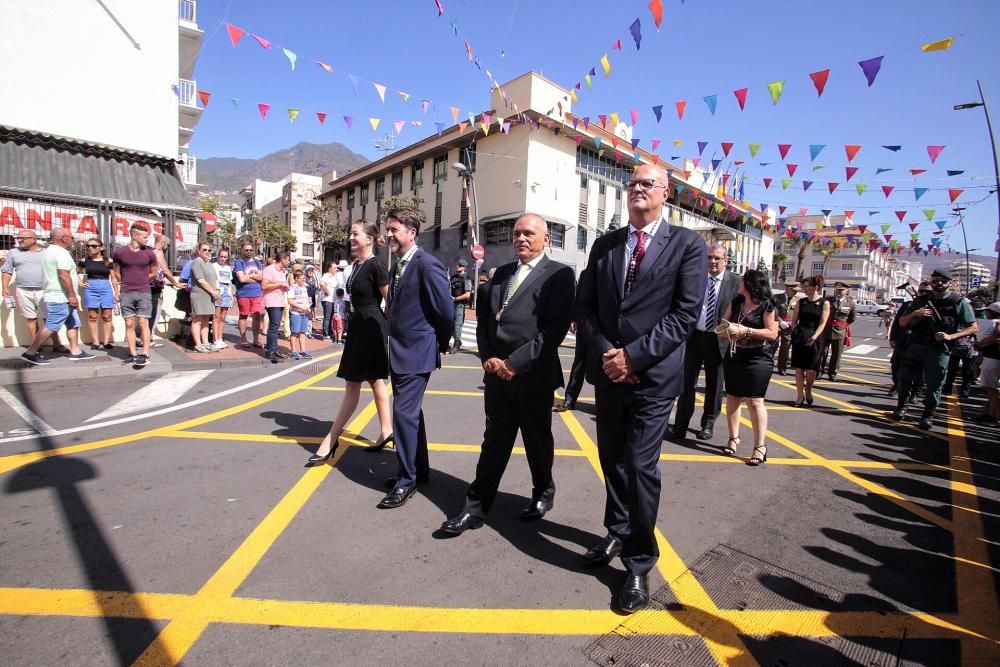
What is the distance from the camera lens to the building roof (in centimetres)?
1200

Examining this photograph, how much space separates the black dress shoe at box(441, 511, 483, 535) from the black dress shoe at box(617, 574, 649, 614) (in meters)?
0.96

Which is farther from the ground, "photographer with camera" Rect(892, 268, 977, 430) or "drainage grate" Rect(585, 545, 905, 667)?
"photographer with camera" Rect(892, 268, 977, 430)

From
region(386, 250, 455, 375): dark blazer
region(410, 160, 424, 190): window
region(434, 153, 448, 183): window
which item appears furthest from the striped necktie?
region(410, 160, 424, 190): window

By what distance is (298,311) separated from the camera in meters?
8.73

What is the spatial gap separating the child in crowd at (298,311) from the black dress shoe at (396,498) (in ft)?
19.9

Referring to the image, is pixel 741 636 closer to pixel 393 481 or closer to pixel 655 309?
pixel 655 309

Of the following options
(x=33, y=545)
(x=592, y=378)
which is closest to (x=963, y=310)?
(x=592, y=378)

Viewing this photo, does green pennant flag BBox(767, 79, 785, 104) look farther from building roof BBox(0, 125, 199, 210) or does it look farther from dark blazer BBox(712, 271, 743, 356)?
building roof BBox(0, 125, 199, 210)

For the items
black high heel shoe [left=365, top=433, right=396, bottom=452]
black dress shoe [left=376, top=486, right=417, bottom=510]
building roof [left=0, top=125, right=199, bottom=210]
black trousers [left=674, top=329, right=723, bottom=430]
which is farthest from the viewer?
building roof [left=0, top=125, right=199, bottom=210]

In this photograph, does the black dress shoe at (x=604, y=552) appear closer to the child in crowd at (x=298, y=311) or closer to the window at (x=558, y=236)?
the child in crowd at (x=298, y=311)

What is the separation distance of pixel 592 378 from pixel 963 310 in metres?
5.93

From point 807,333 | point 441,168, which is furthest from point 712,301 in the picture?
point 441,168

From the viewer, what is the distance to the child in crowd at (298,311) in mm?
8664

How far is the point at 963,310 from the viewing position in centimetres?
591
